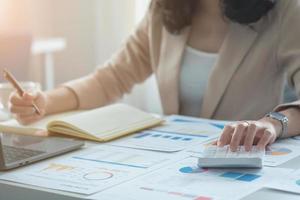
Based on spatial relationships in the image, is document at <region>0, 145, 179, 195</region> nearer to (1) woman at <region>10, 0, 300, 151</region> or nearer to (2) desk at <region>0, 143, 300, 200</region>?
(2) desk at <region>0, 143, 300, 200</region>

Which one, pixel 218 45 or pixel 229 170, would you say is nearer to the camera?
pixel 229 170

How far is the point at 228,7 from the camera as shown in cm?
170

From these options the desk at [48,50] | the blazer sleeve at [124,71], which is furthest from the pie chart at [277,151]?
the desk at [48,50]

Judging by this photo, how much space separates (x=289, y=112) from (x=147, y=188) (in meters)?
0.54

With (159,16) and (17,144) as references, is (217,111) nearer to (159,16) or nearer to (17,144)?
(159,16)

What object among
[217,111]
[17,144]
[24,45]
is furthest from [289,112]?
[24,45]

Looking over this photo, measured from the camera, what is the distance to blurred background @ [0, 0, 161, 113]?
2.77 metres

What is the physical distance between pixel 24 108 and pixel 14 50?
0.98m

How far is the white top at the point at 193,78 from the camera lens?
68.9 inches

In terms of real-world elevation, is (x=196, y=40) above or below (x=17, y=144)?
above

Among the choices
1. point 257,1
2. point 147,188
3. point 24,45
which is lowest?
point 147,188

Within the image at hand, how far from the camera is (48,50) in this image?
271cm

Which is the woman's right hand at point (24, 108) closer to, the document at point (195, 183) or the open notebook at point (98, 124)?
the open notebook at point (98, 124)

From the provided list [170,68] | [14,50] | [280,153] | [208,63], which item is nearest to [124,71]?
[170,68]
